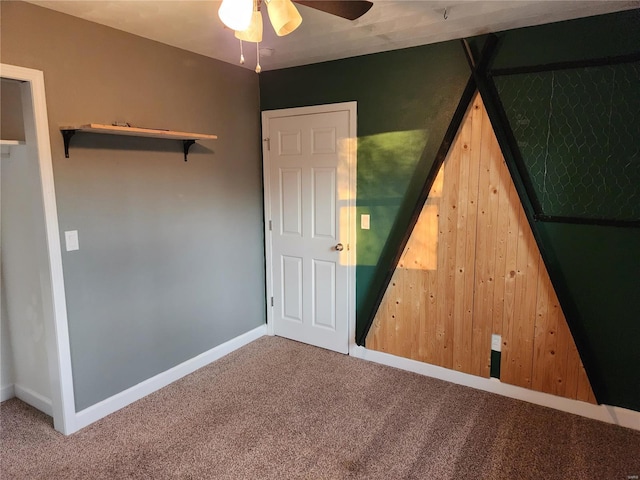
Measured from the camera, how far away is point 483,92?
8.84 feet

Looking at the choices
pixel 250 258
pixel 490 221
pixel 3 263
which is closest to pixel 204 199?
pixel 250 258

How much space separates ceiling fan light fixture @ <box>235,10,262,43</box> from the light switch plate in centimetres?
153

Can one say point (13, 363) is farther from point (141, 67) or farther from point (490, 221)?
point (490, 221)

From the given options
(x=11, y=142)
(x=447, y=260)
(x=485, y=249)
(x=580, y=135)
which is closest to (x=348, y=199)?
(x=447, y=260)

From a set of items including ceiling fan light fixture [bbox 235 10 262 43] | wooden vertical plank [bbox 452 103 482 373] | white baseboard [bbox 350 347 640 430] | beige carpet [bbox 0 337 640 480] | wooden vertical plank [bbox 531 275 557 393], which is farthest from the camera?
wooden vertical plank [bbox 452 103 482 373]

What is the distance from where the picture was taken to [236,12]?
1.48m

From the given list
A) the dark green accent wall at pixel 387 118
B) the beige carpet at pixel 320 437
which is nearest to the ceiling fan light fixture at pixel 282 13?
the dark green accent wall at pixel 387 118

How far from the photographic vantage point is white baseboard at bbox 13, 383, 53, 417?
106 inches

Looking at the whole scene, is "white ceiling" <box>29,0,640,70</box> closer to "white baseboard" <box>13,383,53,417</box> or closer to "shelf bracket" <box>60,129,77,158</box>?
"shelf bracket" <box>60,129,77,158</box>

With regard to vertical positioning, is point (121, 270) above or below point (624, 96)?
below

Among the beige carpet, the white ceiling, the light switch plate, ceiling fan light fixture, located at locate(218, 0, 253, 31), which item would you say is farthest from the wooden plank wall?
the light switch plate

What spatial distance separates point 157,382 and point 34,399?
76 centimetres

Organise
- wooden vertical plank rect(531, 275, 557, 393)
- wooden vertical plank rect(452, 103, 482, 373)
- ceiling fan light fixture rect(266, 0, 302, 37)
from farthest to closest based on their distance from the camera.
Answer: wooden vertical plank rect(452, 103, 482, 373), wooden vertical plank rect(531, 275, 557, 393), ceiling fan light fixture rect(266, 0, 302, 37)

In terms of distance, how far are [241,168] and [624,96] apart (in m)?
2.69
